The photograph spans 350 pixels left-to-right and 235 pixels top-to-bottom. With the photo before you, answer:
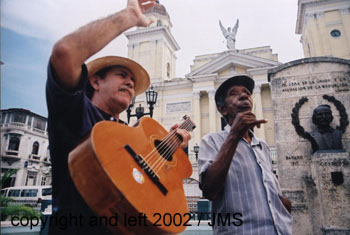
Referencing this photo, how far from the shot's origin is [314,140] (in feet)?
15.2

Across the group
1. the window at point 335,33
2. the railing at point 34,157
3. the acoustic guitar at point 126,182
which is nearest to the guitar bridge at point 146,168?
the acoustic guitar at point 126,182

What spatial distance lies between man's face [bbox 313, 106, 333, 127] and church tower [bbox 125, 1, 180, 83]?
82.1 feet

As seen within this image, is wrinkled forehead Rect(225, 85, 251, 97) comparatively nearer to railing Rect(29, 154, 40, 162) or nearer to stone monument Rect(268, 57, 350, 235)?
stone monument Rect(268, 57, 350, 235)

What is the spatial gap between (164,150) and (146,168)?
0.36 meters

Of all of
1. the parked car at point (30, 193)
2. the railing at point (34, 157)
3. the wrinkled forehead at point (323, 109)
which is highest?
the railing at point (34, 157)

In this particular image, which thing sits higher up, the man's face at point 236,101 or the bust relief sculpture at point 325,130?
Answer: the bust relief sculpture at point 325,130

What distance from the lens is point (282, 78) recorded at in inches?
214

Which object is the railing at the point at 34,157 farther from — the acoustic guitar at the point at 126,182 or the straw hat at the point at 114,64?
the acoustic guitar at the point at 126,182

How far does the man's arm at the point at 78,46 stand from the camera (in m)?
1.02

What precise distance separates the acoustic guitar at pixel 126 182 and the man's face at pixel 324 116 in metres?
4.39

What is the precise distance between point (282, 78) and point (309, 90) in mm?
669

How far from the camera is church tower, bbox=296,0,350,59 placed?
77.7 feet

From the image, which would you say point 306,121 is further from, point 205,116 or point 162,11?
point 162,11

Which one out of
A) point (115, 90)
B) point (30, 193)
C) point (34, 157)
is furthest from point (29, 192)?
point (115, 90)
